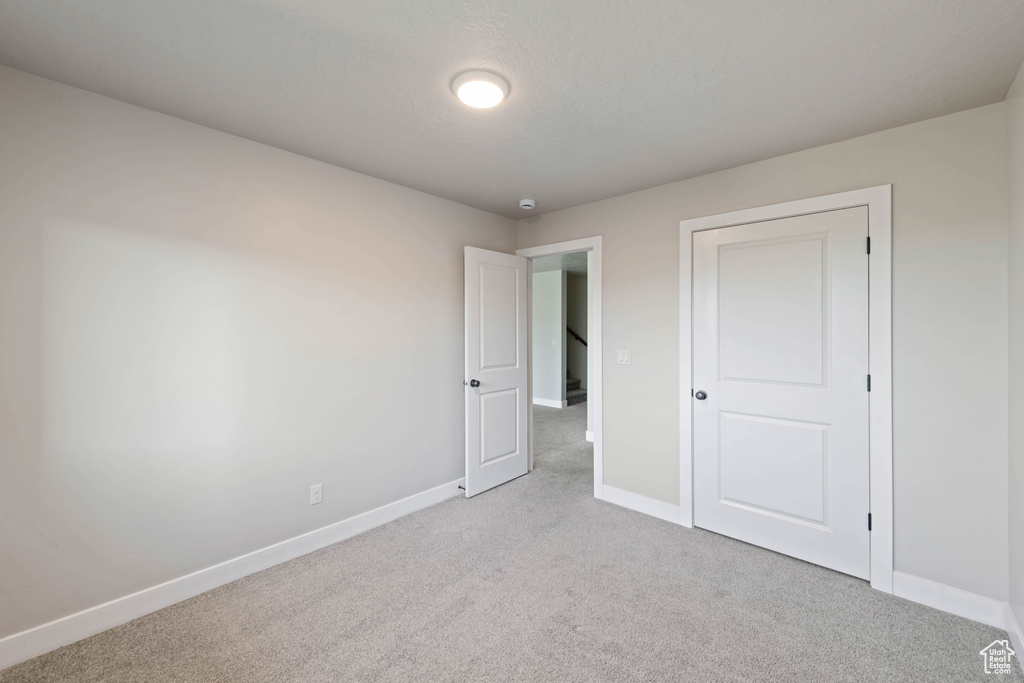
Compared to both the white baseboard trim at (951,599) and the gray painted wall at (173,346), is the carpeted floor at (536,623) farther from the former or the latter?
the gray painted wall at (173,346)

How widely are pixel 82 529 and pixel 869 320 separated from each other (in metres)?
3.86

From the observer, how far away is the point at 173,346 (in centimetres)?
203

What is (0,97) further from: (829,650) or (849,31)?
(829,650)

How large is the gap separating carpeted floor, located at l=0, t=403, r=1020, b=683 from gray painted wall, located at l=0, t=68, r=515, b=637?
335mm

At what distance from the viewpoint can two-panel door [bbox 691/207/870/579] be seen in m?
2.22

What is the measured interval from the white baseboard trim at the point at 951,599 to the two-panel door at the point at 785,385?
0.15 meters

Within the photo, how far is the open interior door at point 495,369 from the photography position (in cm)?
333

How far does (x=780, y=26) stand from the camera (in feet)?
4.60

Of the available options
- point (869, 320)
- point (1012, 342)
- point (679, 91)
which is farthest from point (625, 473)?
point (679, 91)

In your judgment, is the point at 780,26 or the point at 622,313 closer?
the point at 780,26

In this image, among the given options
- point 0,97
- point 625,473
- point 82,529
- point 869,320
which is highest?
point 0,97

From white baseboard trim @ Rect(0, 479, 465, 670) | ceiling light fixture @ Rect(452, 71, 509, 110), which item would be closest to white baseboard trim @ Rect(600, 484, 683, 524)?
white baseboard trim @ Rect(0, 479, 465, 670)

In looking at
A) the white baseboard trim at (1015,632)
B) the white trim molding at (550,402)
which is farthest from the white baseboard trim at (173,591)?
the white trim molding at (550,402)

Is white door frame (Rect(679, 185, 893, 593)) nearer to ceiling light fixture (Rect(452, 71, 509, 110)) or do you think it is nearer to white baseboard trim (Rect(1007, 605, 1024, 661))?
white baseboard trim (Rect(1007, 605, 1024, 661))
